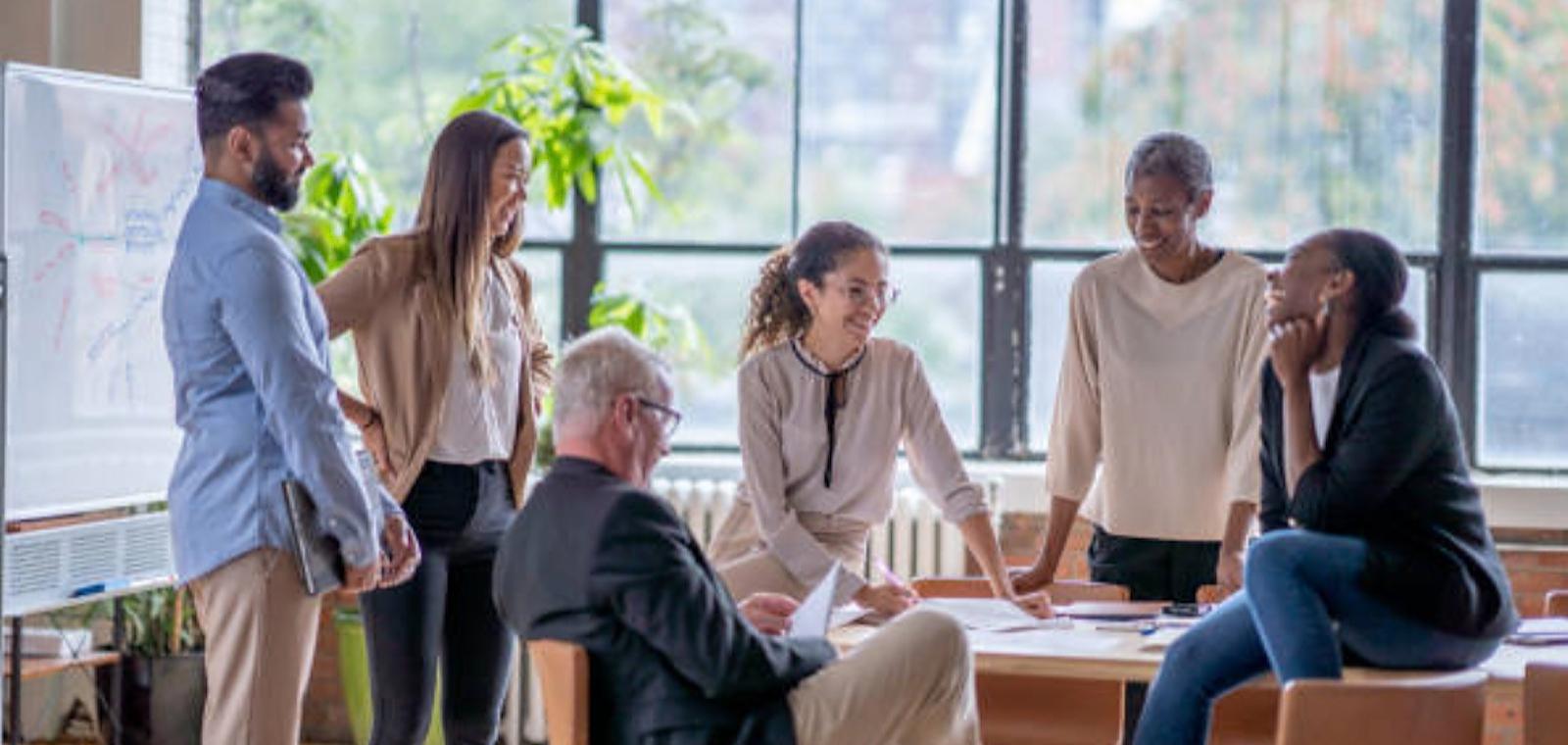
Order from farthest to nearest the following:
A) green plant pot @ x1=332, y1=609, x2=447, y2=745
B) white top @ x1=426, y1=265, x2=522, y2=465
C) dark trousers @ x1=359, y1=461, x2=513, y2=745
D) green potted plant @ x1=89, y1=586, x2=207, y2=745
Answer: green plant pot @ x1=332, y1=609, x2=447, y2=745 → green potted plant @ x1=89, y1=586, x2=207, y2=745 → white top @ x1=426, y1=265, x2=522, y2=465 → dark trousers @ x1=359, y1=461, x2=513, y2=745

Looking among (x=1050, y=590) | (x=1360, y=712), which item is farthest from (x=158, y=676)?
(x=1360, y=712)

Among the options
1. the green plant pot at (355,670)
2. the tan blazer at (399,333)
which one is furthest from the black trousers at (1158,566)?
the green plant pot at (355,670)

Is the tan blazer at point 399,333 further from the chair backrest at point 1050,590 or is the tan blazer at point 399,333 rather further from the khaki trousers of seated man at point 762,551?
the chair backrest at point 1050,590

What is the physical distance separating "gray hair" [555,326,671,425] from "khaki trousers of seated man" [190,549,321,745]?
53cm

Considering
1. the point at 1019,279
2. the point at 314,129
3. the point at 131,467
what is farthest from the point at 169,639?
the point at 1019,279

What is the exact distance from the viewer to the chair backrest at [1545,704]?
318 centimetres

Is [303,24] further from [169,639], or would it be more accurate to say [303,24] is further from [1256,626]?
[1256,626]

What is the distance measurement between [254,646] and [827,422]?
1256 mm

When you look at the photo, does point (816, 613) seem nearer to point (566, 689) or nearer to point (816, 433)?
point (566, 689)

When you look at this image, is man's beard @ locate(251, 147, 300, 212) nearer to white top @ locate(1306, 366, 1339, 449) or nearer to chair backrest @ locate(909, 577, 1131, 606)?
chair backrest @ locate(909, 577, 1131, 606)

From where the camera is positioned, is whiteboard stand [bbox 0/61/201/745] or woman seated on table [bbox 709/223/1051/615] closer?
woman seated on table [bbox 709/223/1051/615]

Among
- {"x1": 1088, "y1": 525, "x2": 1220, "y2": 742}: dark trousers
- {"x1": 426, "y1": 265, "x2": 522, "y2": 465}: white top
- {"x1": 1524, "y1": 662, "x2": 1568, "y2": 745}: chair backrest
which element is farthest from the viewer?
{"x1": 1088, "y1": 525, "x2": 1220, "y2": 742}: dark trousers

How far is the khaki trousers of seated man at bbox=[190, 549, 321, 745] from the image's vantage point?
10.8 feet

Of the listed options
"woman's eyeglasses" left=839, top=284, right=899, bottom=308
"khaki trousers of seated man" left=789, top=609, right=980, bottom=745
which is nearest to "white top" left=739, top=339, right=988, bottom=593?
"woman's eyeglasses" left=839, top=284, right=899, bottom=308
